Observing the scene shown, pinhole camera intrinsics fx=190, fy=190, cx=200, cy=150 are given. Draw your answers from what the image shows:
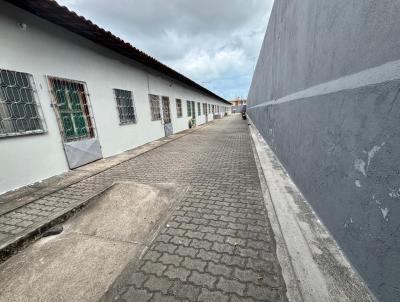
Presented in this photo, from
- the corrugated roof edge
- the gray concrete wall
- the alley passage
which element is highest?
the corrugated roof edge

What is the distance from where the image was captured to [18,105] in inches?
164

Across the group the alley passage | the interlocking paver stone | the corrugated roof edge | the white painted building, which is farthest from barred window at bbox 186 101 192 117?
the alley passage

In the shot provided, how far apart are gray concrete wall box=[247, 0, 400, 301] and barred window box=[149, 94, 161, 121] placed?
8069 millimetres

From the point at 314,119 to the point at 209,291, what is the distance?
8.39 ft

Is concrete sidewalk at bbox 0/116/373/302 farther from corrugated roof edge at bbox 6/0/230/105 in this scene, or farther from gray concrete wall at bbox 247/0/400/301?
corrugated roof edge at bbox 6/0/230/105

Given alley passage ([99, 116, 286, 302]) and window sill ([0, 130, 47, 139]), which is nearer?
alley passage ([99, 116, 286, 302])

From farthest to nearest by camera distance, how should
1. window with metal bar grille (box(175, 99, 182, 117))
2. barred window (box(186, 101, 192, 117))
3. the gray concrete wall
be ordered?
barred window (box(186, 101, 192, 117)) < window with metal bar grille (box(175, 99, 182, 117)) < the gray concrete wall

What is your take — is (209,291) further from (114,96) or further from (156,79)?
(156,79)

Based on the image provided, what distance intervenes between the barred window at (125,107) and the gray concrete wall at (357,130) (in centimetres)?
652

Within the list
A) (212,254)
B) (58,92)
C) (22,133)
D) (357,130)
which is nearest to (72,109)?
(58,92)

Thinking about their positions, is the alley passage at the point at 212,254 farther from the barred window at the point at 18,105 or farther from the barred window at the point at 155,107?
the barred window at the point at 155,107

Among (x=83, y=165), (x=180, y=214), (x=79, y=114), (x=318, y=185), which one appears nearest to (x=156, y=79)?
(x=79, y=114)

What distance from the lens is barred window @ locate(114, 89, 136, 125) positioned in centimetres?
740

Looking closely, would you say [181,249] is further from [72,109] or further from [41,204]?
[72,109]
